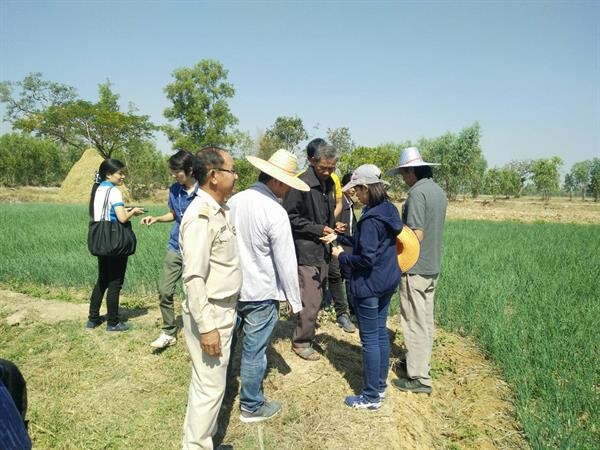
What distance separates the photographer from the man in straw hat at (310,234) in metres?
3.48

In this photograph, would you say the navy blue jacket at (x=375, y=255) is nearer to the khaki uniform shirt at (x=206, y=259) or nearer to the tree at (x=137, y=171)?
the khaki uniform shirt at (x=206, y=259)

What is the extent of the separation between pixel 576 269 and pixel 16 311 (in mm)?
8600

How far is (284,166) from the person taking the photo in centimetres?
277

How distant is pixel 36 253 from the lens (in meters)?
7.47

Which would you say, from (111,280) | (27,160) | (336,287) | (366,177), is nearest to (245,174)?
(27,160)

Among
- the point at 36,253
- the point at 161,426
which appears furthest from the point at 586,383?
the point at 36,253

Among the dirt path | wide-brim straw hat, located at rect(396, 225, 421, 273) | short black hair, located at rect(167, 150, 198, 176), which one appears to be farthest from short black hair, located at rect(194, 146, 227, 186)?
the dirt path

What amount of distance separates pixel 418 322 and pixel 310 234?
1.17m

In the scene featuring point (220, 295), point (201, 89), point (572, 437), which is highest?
point (201, 89)

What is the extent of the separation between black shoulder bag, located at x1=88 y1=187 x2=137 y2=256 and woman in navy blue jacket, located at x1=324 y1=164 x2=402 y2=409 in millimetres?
2269

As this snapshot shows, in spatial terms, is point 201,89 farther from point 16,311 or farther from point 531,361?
point 531,361

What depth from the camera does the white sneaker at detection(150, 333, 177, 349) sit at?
3688 millimetres

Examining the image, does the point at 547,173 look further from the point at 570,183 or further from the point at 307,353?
the point at 307,353

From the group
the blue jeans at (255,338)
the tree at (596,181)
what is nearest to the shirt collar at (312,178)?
the blue jeans at (255,338)
